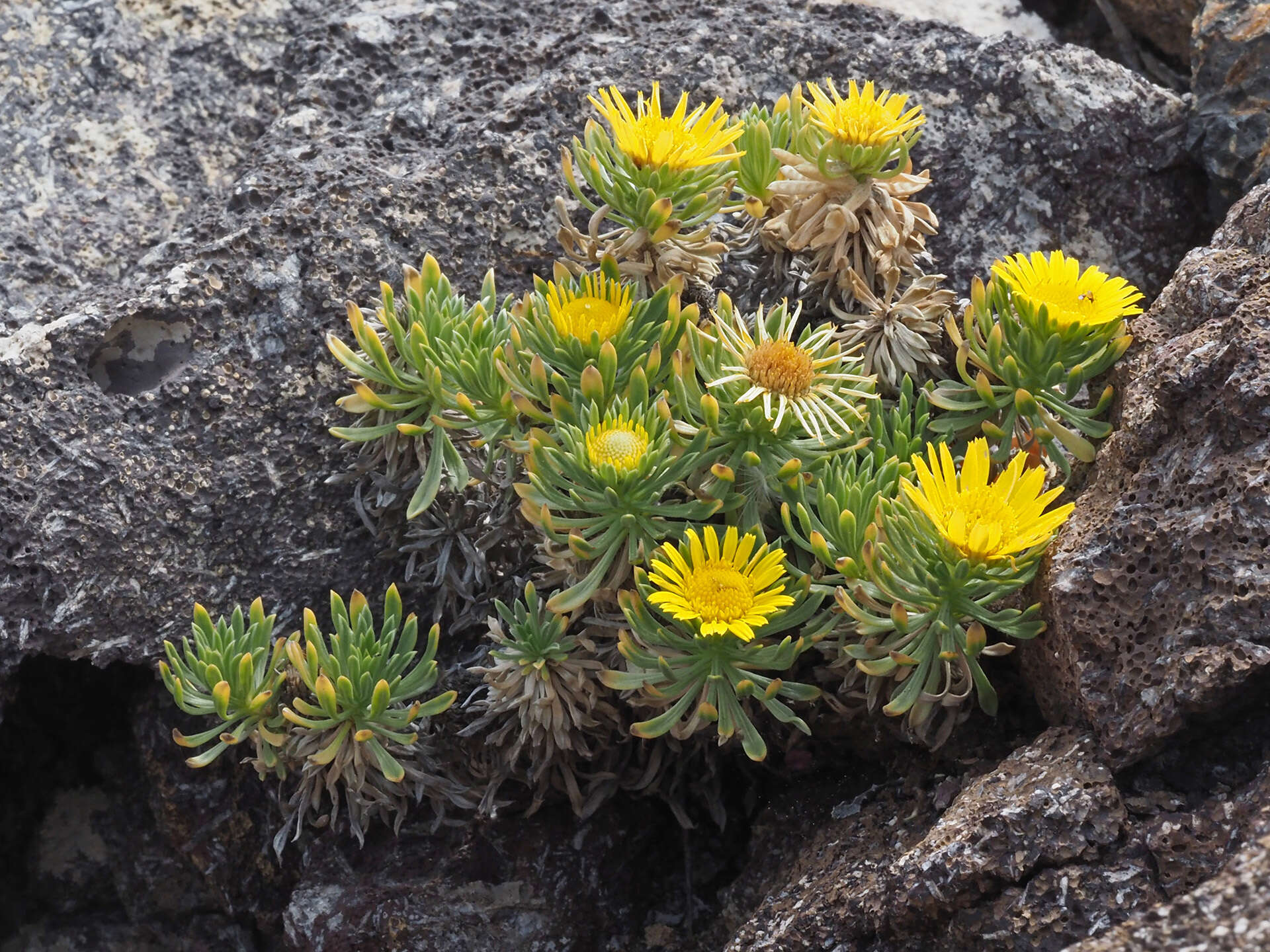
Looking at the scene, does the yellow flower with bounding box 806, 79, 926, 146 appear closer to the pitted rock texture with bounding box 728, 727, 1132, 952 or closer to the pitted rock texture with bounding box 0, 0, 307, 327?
the pitted rock texture with bounding box 728, 727, 1132, 952

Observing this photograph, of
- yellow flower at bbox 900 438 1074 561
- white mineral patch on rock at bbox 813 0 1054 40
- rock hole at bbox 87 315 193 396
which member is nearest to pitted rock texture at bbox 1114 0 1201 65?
white mineral patch on rock at bbox 813 0 1054 40

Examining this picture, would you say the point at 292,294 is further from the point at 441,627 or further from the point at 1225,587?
the point at 1225,587

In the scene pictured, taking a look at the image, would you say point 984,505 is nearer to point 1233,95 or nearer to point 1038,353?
point 1038,353

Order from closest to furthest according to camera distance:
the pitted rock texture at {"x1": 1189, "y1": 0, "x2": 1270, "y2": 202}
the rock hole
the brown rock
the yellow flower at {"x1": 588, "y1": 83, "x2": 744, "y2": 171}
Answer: the brown rock → the yellow flower at {"x1": 588, "y1": 83, "x2": 744, "y2": 171} → the rock hole → the pitted rock texture at {"x1": 1189, "y1": 0, "x2": 1270, "y2": 202}

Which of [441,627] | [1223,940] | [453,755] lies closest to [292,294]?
[441,627]

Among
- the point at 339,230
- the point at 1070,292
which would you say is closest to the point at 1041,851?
the point at 1070,292

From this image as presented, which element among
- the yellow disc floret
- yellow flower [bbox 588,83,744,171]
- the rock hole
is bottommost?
the yellow disc floret
